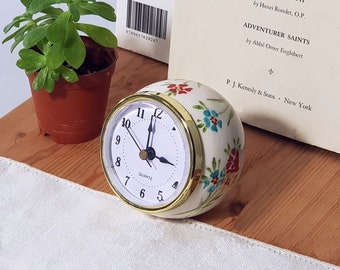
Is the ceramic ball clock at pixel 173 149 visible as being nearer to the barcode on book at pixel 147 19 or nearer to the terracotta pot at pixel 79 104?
the terracotta pot at pixel 79 104

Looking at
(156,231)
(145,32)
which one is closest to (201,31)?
(145,32)

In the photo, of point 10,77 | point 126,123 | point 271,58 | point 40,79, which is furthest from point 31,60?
point 10,77

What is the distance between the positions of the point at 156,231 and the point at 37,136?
0.66ft

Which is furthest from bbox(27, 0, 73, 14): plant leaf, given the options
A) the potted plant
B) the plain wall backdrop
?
the plain wall backdrop

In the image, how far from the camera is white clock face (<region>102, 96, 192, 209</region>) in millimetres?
776

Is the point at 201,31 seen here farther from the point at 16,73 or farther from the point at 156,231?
the point at 16,73

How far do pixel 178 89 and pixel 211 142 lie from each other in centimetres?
6

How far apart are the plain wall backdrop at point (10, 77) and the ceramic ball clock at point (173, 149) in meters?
0.50

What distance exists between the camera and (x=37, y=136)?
3.08 feet

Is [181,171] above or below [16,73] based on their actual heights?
above

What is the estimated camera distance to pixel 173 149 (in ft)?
2.56

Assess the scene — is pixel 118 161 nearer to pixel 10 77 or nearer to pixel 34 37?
pixel 34 37

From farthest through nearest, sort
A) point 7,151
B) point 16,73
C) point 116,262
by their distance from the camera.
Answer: point 16,73 → point 7,151 → point 116,262

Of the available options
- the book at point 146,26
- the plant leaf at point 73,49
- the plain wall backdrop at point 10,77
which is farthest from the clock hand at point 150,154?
the plain wall backdrop at point 10,77
